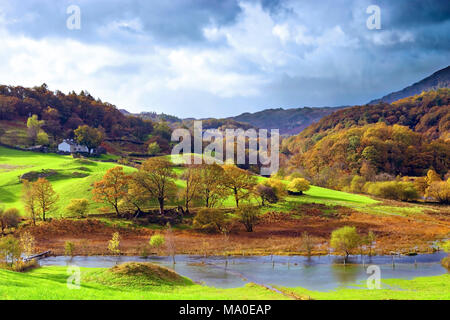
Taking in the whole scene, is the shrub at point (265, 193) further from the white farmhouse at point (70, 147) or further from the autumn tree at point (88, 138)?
the white farmhouse at point (70, 147)

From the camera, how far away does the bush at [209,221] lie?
207ft

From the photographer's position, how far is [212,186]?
74.2 meters

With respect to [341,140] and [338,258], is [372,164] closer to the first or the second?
[341,140]

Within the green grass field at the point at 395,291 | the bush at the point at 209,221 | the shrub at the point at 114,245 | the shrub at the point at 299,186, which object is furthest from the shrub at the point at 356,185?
the shrub at the point at 114,245

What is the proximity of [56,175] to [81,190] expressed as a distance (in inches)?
625

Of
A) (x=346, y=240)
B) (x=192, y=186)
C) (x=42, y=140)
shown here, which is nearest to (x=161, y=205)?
(x=192, y=186)

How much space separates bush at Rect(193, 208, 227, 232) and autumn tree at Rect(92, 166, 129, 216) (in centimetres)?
1570

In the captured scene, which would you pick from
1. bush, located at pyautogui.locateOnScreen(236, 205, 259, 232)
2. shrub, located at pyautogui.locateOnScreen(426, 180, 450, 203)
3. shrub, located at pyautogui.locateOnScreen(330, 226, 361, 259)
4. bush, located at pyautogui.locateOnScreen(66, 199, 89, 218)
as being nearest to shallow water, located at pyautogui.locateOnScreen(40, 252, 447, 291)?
shrub, located at pyautogui.locateOnScreen(330, 226, 361, 259)

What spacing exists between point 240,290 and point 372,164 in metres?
124

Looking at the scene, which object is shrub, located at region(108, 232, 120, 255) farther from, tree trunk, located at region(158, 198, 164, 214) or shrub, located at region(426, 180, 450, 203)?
shrub, located at region(426, 180, 450, 203)

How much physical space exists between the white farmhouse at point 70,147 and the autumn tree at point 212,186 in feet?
250

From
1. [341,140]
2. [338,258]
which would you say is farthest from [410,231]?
[341,140]
